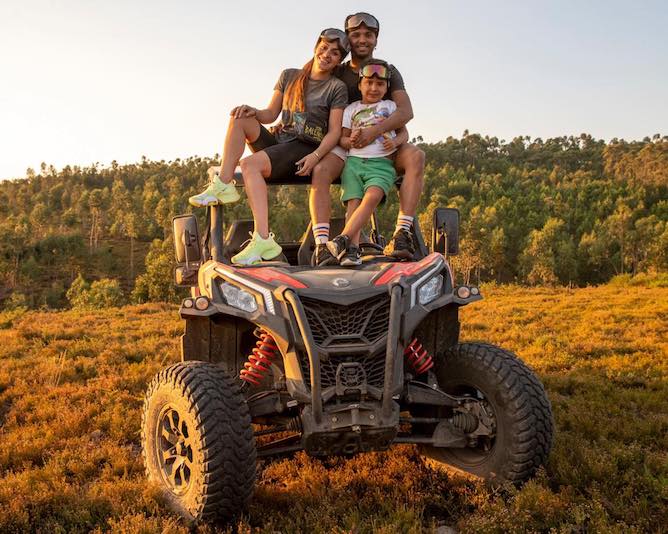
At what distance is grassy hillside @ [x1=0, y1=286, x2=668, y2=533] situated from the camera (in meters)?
4.00

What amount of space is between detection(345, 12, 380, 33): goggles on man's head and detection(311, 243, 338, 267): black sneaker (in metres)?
2.21

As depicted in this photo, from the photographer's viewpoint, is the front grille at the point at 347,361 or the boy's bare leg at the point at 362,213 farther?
the boy's bare leg at the point at 362,213

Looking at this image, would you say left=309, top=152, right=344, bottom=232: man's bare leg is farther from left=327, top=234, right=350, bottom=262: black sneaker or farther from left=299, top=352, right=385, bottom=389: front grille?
left=299, top=352, right=385, bottom=389: front grille

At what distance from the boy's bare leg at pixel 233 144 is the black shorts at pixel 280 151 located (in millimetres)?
208

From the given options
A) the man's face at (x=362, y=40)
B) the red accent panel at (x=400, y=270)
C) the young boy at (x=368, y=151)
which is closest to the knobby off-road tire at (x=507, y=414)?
the red accent panel at (x=400, y=270)

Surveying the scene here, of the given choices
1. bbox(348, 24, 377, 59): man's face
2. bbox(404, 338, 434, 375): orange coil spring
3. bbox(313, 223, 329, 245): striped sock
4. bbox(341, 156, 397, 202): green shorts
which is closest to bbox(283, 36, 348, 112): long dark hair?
bbox(348, 24, 377, 59): man's face

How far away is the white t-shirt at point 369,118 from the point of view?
5480mm

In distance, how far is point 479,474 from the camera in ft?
14.6

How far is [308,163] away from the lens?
538 cm

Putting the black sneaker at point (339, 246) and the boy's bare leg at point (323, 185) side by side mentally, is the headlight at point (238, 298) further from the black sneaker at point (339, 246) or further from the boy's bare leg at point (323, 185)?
the boy's bare leg at point (323, 185)

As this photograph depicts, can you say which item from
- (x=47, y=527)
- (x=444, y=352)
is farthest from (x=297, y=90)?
(x=47, y=527)

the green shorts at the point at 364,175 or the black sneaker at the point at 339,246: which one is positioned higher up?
the green shorts at the point at 364,175

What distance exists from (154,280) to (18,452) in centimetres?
6424

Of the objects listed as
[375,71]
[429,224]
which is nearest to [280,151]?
[375,71]
